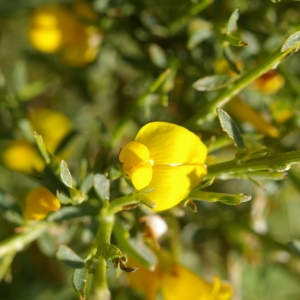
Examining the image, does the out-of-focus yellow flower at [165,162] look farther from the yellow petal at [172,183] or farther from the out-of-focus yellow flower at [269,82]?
the out-of-focus yellow flower at [269,82]

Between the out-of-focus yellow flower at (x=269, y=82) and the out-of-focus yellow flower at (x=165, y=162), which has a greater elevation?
the out-of-focus yellow flower at (x=165, y=162)

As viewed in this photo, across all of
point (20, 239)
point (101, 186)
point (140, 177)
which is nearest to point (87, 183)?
point (101, 186)

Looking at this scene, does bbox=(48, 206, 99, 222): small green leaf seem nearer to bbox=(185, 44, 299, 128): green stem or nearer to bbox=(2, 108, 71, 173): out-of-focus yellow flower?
bbox=(185, 44, 299, 128): green stem

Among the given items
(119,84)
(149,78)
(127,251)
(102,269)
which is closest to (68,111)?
(119,84)

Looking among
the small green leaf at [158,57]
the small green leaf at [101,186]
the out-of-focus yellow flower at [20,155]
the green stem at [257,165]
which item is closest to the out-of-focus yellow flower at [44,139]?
the out-of-focus yellow flower at [20,155]

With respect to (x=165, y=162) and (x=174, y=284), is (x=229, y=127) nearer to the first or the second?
(x=165, y=162)

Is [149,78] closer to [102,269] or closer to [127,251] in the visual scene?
[127,251]
